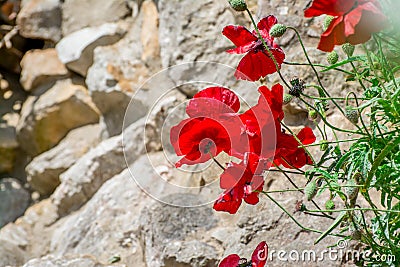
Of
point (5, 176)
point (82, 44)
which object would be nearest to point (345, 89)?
point (82, 44)

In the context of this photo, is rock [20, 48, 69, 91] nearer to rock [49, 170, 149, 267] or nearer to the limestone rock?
the limestone rock

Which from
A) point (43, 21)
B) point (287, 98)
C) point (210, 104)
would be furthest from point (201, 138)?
point (43, 21)

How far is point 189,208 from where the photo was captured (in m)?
1.68

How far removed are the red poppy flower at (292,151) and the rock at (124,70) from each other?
1.19m

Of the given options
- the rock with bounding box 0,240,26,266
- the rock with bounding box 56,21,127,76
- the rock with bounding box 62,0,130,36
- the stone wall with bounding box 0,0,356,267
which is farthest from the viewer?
the rock with bounding box 62,0,130,36

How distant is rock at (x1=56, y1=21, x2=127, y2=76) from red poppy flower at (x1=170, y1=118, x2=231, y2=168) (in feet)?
5.00

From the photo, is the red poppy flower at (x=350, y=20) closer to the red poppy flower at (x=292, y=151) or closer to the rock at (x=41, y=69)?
the red poppy flower at (x=292, y=151)

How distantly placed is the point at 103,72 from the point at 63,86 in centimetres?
35

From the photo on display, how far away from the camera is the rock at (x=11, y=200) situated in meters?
2.48

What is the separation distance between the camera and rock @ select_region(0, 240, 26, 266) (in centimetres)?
205

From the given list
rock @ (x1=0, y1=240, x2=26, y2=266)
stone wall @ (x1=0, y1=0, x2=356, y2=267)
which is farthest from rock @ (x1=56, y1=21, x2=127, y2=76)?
rock @ (x1=0, y1=240, x2=26, y2=266)

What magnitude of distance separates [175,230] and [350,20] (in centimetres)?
93

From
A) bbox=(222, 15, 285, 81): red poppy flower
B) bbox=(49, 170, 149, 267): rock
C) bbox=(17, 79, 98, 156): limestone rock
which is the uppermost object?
bbox=(222, 15, 285, 81): red poppy flower

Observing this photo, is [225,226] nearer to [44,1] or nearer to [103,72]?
[103,72]
